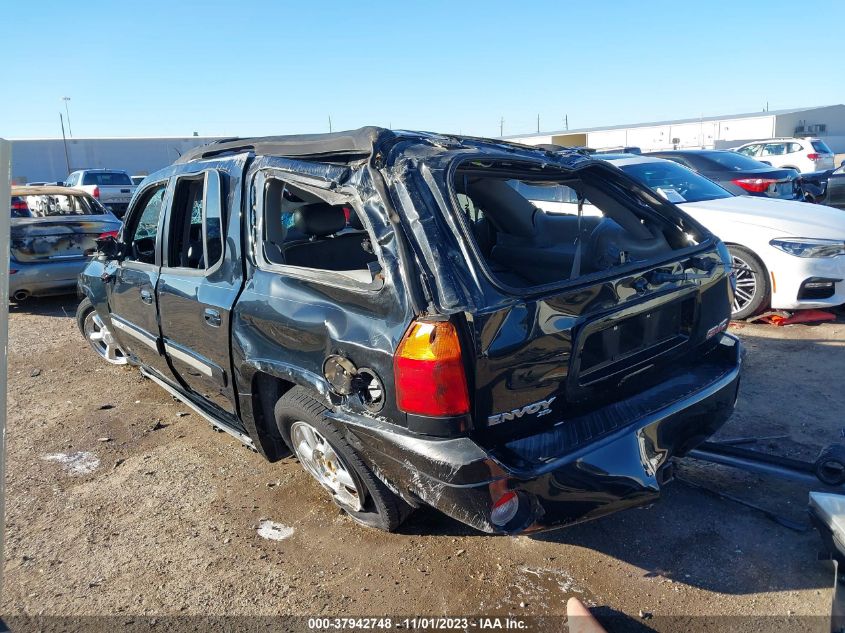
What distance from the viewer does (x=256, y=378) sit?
3.18m

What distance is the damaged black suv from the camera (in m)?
2.34

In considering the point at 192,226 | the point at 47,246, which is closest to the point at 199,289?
the point at 192,226

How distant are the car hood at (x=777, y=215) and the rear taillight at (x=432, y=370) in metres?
4.72

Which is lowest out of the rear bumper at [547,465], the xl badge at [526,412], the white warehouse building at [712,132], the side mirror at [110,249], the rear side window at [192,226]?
the rear bumper at [547,465]

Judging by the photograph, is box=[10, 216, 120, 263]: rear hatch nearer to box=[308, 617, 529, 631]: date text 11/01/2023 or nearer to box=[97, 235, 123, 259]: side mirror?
box=[97, 235, 123, 259]: side mirror

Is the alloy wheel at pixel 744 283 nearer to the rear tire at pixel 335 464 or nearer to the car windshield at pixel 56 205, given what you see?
the rear tire at pixel 335 464

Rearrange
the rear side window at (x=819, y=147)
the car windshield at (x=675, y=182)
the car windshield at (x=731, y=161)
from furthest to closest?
the rear side window at (x=819, y=147) → the car windshield at (x=731, y=161) → the car windshield at (x=675, y=182)

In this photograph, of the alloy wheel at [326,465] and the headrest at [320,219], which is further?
the headrest at [320,219]

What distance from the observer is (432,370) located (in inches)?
89.7

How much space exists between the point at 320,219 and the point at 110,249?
2.06 meters

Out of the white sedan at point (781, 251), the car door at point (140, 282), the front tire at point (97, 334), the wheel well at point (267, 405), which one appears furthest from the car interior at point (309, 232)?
the front tire at point (97, 334)

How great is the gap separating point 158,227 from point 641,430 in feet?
10.1

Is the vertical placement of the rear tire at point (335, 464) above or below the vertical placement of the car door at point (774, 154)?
below

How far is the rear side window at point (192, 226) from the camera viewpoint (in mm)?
3408
